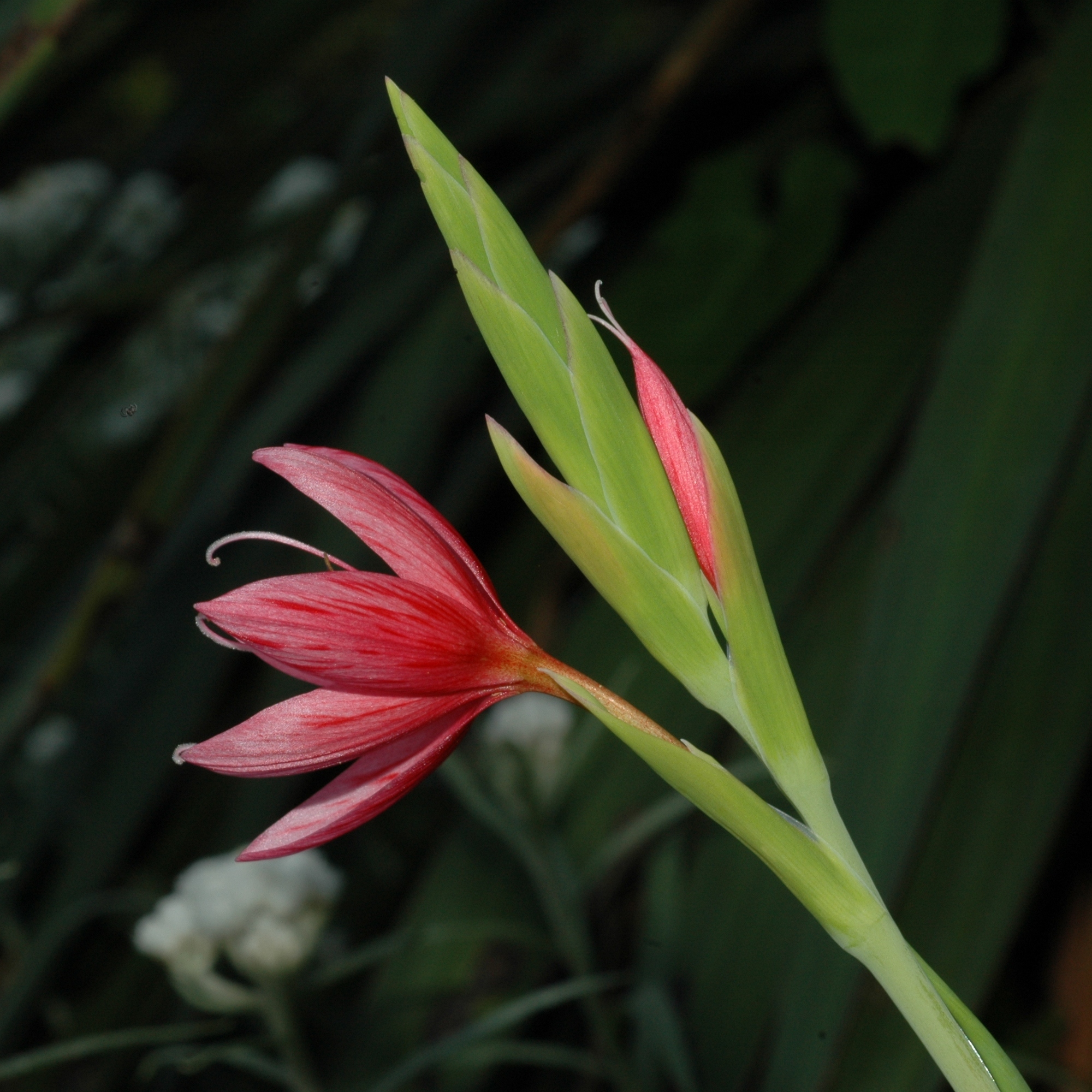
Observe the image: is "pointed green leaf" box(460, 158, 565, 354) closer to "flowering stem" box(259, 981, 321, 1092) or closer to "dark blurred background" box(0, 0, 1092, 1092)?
"dark blurred background" box(0, 0, 1092, 1092)

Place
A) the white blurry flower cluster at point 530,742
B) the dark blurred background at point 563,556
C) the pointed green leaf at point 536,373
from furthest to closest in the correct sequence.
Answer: the white blurry flower cluster at point 530,742 → the dark blurred background at point 563,556 → the pointed green leaf at point 536,373

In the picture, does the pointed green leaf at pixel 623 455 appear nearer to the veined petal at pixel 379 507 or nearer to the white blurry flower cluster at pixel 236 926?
the veined petal at pixel 379 507

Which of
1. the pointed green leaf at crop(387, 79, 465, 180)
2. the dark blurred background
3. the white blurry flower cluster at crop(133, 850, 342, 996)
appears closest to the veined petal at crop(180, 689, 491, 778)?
the pointed green leaf at crop(387, 79, 465, 180)

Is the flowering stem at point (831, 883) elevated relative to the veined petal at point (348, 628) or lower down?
lower down

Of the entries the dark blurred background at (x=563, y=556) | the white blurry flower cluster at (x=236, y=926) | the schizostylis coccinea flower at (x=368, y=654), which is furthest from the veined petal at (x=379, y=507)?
the white blurry flower cluster at (x=236, y=926)

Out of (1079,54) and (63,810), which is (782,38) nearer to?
(1079,54)
